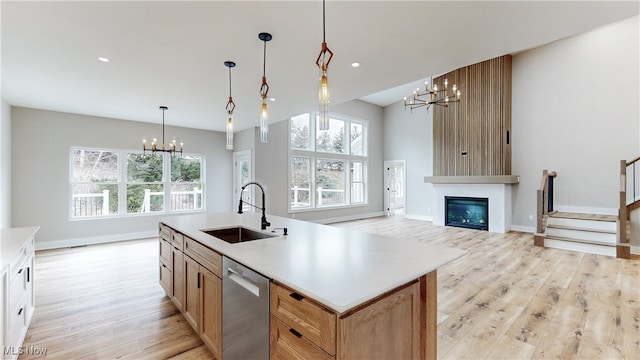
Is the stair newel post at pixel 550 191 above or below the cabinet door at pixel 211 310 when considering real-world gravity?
above

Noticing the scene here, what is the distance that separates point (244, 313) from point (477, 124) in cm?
743

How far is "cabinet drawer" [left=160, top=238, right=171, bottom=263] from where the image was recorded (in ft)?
9.36

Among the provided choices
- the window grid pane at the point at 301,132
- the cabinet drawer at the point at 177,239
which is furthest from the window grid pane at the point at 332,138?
the cabinet drawer at the point at 177,239

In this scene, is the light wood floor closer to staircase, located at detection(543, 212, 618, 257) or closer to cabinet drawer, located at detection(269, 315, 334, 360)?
staircase, located at detection(543, 212, 618, 257)

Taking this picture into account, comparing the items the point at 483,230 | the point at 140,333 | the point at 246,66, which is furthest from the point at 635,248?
the point at 140,333

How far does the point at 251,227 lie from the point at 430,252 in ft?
5.24

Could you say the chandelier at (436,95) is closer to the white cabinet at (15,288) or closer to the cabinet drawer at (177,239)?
the cabinet drawer at (177,239)

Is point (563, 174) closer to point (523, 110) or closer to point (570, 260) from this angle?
point (523, 110)

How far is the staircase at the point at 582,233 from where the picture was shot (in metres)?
4.81

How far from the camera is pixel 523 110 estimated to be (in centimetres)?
689

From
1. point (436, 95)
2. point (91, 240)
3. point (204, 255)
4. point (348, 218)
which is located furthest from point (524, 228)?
point (91, 240)

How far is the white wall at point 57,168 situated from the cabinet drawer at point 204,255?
4.75 metres

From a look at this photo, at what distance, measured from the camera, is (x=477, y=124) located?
7.09m

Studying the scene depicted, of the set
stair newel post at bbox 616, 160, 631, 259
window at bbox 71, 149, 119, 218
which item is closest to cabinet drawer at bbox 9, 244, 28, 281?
window at bbox 71, 149, 119, 218
